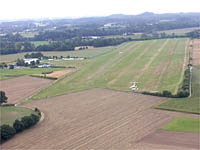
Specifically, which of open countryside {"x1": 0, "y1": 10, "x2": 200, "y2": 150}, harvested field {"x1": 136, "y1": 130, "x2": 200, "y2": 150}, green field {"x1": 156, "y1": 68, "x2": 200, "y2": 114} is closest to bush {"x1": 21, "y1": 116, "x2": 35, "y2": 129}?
open countryside {"x1": 0, "y1": 10, "x2": 200, "y2": 150}

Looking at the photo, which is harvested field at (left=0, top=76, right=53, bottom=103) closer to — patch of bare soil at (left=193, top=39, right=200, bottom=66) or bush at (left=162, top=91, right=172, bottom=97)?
bush at (left=162, top=91, right=172, bottom=97)

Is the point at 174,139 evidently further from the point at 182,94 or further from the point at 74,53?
the point at 74,53

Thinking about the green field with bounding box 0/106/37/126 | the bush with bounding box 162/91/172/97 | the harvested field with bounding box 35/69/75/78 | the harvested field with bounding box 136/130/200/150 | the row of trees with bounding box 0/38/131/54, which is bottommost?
the harvested field with bounding box 136/130/200/150

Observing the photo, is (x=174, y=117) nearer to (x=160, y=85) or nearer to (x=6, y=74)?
(x=160, y=85)

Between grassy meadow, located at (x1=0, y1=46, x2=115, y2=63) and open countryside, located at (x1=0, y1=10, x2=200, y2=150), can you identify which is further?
grassy meadow, located at (x1=0, y1=46, x2=115, y2=63)

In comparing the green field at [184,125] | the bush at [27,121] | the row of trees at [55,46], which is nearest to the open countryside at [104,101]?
the green field at [184,125]

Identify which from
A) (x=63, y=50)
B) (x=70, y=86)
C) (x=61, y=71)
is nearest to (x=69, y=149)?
(x=70, y=86)
